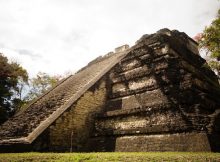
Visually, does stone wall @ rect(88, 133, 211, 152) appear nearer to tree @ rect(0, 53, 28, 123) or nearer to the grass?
the grass

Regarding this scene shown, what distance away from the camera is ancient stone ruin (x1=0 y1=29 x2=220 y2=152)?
23.0 feet

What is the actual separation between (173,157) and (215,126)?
2.79 meters

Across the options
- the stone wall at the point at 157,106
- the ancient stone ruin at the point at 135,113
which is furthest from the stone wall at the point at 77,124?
the stone wall at the point at 157,106

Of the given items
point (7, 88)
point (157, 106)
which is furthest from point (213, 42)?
point (7, 88)

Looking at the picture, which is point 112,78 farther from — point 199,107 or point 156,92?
point 199,107

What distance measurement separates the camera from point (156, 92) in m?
8.67

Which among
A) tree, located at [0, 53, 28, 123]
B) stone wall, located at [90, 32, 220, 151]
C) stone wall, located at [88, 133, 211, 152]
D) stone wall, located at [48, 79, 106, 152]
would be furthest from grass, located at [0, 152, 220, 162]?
tree, located at [0, 53, 28, 123]

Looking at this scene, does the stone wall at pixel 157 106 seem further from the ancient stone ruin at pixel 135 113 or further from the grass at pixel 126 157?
the grass at pixel 126 157

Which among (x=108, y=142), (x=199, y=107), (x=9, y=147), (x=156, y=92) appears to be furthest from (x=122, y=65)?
(x=9, y=147)

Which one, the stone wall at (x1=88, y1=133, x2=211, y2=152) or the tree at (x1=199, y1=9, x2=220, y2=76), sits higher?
the tree at (x1=199, y1=9, x2=220, y2=76)

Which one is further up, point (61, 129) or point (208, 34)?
point (208, 34)

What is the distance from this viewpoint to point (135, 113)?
27.3 feet

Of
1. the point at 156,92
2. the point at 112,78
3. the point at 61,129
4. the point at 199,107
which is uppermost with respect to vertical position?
the point at 112,78

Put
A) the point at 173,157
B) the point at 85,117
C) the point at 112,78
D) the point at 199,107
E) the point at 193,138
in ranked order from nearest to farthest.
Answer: the point at 173,157
the point at 193,138
the point at 199,107
the point at 85,117
the point at 112,78
